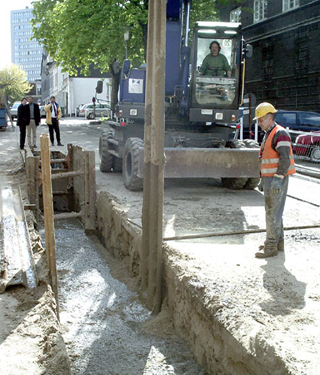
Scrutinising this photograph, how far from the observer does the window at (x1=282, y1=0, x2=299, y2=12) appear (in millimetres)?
25969

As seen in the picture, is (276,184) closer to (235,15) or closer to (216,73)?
(216,73)

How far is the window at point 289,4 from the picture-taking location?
26.0 metres

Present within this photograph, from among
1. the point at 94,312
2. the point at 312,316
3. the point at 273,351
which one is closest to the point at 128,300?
the point at 94,312

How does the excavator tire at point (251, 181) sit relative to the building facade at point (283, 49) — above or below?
below

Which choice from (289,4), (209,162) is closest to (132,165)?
(209,162)

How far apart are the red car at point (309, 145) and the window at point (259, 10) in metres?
16.0

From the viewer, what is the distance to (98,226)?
911 cm

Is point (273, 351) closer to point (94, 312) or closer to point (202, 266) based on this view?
point (202, 266)

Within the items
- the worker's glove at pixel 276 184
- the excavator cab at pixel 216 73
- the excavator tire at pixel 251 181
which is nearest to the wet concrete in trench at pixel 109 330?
the worker's glove at pixel 276 184

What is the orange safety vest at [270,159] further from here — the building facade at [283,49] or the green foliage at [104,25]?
the building facade at [283,49]

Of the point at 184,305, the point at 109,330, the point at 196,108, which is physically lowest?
the point at 109,330

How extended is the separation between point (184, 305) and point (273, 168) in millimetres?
1734

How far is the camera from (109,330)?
511cm

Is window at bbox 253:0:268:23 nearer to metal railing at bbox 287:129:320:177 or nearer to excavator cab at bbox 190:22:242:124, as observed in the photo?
metal railing at bbox 287:129:320:177
